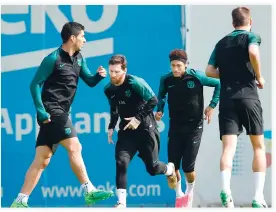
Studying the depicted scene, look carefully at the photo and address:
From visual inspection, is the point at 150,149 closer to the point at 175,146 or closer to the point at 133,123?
the point at 133,123

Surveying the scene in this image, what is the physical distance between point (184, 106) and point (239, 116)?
143 cm

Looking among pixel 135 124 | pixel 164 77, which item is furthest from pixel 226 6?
pixel 135 124

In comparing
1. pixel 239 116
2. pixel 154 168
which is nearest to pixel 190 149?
pixel 154 168

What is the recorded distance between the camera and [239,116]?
11.8 meters

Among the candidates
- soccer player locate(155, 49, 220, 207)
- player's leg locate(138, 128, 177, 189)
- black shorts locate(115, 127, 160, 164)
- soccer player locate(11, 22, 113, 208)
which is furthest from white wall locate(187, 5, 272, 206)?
soccer player locate(11, 22, 113, 208)

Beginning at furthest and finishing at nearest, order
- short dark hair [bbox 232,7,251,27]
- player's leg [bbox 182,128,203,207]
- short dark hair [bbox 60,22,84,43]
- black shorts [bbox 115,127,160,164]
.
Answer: player's leg [bbox 182,128,203,207]
black shorts [bbox 115,127,160,164]
short dark hair [bbox 60,22,84,43]
short dark hair [bbox 232,7,251,27]

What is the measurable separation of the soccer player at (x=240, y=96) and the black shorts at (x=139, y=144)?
1.21 meters

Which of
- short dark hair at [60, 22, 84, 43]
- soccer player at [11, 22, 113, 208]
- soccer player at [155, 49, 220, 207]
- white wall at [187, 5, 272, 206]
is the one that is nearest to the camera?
soccer player at [11, 22, 113, 208]

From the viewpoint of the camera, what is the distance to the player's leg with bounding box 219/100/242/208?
11.6 metres

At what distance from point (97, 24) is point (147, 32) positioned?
733mm

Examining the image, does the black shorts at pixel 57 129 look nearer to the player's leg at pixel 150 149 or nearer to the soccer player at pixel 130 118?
the soccer player at pixel 130 118

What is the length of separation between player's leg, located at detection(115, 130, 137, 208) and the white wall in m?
3.09

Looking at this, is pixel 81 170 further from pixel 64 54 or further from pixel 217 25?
pixel 217 25

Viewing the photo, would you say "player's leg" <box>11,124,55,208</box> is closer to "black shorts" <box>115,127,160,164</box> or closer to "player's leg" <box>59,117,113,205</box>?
"player's leg" <box>59,117,113,205</box>
